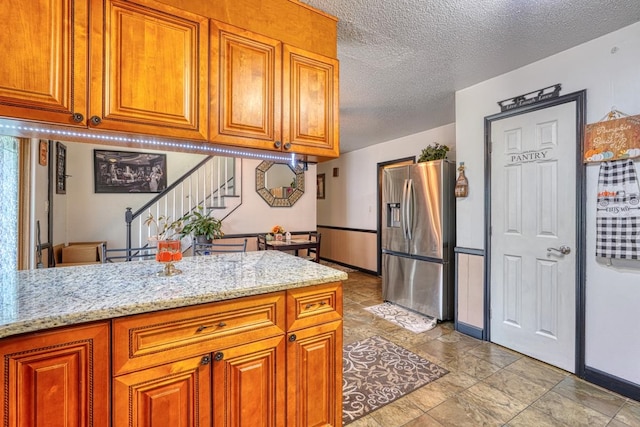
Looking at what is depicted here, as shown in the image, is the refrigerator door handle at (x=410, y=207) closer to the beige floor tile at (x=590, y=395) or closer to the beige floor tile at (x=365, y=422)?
the beige floor tile at (x=590, y=395)

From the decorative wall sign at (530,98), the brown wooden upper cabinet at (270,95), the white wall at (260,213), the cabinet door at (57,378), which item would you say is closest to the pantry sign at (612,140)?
the decorative wall sign at (530,98)

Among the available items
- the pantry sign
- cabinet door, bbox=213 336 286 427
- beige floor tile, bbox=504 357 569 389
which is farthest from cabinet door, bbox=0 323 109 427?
the pantry sign

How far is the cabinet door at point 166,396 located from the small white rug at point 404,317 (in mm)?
2393

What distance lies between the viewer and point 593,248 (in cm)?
214

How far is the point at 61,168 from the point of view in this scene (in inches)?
159

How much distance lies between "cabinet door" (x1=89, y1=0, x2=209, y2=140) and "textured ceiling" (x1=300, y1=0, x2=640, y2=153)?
2.53 ft

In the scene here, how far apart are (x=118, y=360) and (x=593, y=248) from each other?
2886mm

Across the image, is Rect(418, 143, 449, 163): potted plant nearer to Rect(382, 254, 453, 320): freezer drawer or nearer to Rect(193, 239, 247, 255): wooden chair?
Rect(382, 254, 453, 320): freezer drawer

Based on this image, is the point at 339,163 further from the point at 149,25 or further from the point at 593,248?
the point at 149,25

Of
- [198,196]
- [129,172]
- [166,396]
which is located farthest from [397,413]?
[129,172]

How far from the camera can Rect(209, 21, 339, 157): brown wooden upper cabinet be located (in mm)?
1563

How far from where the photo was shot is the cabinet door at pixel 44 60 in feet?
3.81

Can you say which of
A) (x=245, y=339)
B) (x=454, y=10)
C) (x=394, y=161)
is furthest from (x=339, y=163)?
(x=245, y=339)

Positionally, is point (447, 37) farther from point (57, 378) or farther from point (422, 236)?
point (57, 378)
